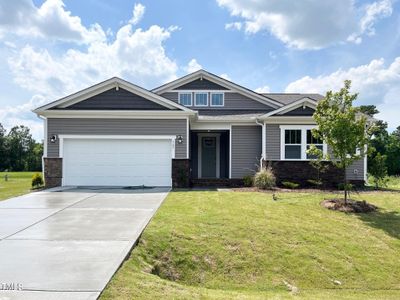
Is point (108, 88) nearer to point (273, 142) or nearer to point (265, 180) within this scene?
point (273, 142)

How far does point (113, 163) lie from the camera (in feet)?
49.6

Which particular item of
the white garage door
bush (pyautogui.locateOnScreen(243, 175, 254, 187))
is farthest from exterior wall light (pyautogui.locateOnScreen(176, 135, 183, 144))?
bush (pyautogui.locateOnScreen(243, 175, 254, 187))

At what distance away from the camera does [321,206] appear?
33.6 feet

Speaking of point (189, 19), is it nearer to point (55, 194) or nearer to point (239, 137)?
point (239, 137)

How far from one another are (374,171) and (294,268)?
11.5 meters

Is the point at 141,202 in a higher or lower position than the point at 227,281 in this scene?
higher

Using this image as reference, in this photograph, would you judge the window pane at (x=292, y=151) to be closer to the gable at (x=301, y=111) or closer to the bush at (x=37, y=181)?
the gable at (x=301, y=111)

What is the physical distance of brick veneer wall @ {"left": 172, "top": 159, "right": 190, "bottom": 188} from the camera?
14906 mm

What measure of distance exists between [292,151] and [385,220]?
708cm

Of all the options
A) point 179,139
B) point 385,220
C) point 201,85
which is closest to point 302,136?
point 179,139

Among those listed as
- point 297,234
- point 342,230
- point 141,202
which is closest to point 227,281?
point 297,234

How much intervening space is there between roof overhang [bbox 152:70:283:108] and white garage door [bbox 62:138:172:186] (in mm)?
5089

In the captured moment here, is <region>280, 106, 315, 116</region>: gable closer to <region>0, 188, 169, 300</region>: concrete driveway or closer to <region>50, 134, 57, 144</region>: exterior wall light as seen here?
<region>0, 188, 169, 300</region>: concrete driveway

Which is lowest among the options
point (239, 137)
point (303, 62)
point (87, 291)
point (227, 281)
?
point (227, 281)
